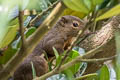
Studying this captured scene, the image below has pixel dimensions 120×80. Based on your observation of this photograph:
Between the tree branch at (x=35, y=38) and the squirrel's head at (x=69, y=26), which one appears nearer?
the tree branch at (x=35, y=38)

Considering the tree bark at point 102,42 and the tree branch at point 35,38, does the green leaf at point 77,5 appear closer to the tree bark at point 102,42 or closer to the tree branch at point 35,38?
the tree branch at point 35,38

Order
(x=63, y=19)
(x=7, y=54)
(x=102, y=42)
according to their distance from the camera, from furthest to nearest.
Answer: (x=63, y=19), (x=102, y=42), (x=7, y=54)

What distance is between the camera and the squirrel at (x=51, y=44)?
4.78ft

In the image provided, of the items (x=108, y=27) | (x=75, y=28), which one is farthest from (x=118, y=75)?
(x=75, y=28)

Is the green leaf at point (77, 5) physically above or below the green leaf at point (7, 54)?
above

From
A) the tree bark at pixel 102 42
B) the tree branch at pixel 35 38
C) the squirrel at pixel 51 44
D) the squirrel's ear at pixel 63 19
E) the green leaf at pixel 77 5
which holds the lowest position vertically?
the tree bark at pixel 102 42

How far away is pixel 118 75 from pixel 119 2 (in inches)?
8.5

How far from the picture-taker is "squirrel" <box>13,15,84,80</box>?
57.4 inches

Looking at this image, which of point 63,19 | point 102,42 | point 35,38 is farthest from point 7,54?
point 63,19

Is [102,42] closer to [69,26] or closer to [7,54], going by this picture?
[69,26]

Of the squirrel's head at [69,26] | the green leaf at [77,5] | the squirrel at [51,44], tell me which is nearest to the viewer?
the green leaf at [77,5]

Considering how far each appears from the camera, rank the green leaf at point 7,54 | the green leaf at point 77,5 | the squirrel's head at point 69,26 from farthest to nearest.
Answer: the squirrel's head at point 69,26 < the green leaf at point 7,54 < the green leaf at point 77,5

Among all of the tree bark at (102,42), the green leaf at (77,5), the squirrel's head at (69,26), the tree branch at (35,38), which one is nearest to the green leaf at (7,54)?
the tree branch at (35,38)

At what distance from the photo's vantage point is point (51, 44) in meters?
1.85
